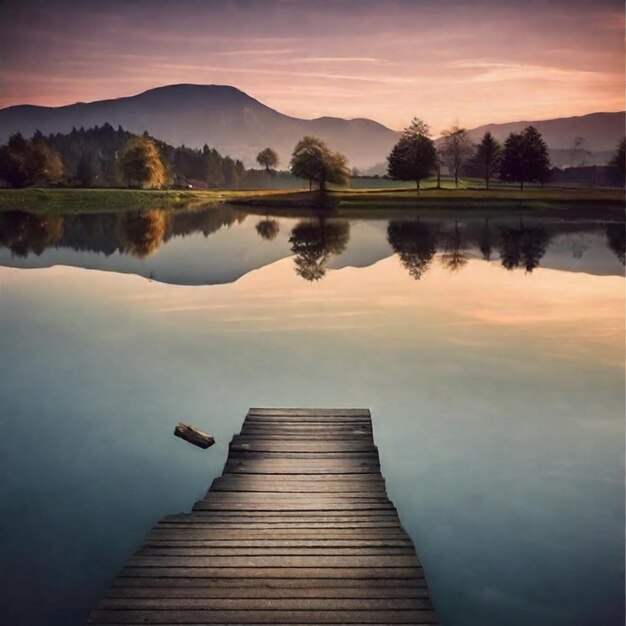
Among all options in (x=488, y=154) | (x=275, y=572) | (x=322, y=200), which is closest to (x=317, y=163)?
(x=322, y=200)

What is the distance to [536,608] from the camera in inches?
431

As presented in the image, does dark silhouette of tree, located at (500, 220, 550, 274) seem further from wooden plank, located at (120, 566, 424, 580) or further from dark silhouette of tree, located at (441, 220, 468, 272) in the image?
wooden plank, located at (120, 566, 424, 580)

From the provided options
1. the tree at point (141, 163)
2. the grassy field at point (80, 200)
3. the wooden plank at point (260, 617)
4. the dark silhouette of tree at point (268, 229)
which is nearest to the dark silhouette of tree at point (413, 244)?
the dark silhouette of tree at point (268, 229)

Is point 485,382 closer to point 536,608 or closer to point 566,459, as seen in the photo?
point 566,459

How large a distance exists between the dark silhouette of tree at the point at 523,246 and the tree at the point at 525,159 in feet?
212

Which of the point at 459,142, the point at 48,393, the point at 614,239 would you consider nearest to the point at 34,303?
the point at 48,393

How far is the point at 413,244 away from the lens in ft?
225

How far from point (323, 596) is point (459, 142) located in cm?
18552

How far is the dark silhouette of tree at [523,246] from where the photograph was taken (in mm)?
55406

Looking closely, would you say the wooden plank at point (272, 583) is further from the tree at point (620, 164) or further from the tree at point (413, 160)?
the tree at point (620, 164)

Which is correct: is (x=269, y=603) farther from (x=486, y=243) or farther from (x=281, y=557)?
(x=486, y=243)

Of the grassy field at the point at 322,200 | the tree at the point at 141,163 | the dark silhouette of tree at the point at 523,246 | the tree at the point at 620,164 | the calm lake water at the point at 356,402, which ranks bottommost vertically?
the calm lake water at the point at 356,402

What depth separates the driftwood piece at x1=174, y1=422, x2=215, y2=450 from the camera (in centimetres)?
1745

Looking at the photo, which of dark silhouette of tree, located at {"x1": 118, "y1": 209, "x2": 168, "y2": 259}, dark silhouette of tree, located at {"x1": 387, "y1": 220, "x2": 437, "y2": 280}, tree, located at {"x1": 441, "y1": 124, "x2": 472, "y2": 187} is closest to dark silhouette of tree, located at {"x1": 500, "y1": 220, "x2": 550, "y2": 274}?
dark silhouette of tree, located at {"x1": 387, "y1": 220, "x2": 437, "y2": 280}
